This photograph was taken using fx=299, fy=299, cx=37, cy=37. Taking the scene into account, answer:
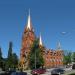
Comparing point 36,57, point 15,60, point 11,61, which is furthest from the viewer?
point 15,60

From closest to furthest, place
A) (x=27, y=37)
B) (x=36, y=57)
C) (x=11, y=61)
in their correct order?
(x=36, y=57)
(x=11, y=61)
(x=27, y=37)

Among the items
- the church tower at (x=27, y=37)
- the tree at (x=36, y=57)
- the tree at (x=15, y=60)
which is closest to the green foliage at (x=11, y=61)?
the tree at (x=15, y=60)

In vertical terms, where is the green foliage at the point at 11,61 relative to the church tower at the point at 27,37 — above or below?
below

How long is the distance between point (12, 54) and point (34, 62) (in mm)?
32728

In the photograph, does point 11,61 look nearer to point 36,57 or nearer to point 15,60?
point 15,60

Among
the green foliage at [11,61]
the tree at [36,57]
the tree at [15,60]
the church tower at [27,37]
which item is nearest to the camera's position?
the tree at [36,57]

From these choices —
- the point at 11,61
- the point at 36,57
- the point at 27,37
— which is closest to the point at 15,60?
the point at 11,61

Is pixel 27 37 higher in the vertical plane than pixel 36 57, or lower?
higher

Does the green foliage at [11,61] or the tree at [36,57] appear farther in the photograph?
the green foliage at [11,61]

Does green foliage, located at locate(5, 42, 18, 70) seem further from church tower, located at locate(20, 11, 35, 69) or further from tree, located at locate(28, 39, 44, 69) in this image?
church tower, located at locate(20, 11, 35, 69)

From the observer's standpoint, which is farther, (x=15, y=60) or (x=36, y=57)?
(x=15, y=60)

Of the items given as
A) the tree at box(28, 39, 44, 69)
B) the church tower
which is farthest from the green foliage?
the church tower

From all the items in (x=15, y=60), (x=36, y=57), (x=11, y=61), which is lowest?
(x=36, y=57)

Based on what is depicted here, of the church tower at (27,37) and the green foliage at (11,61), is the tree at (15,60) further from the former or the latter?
the church tower at (27,37)
